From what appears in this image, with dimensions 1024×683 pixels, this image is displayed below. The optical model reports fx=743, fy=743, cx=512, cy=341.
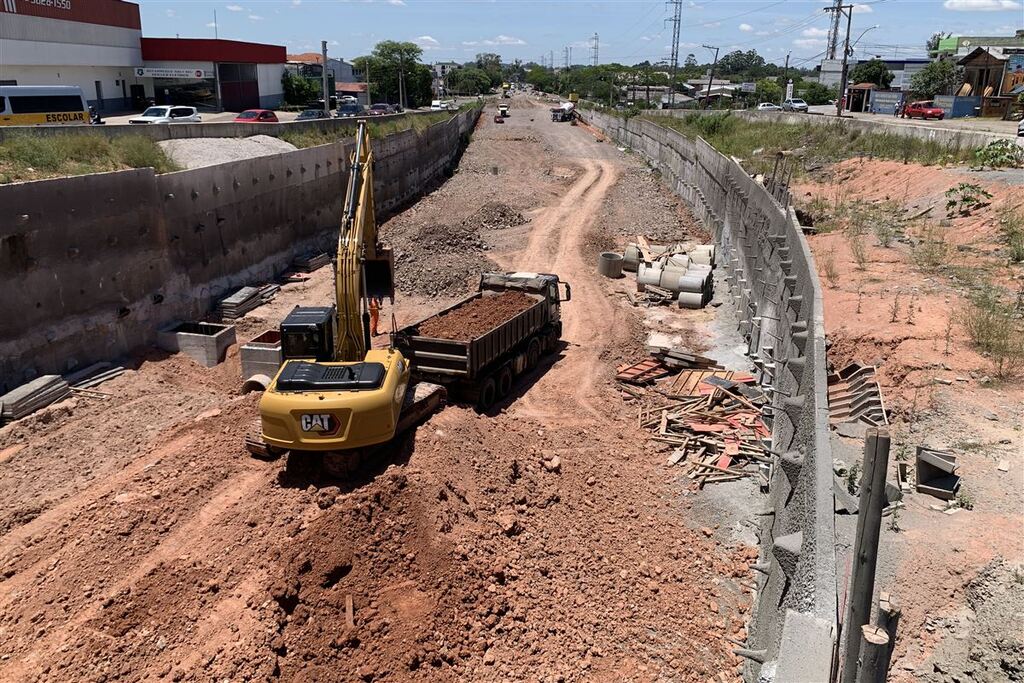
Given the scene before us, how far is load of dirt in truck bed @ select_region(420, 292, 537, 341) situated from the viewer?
14430 millimetres

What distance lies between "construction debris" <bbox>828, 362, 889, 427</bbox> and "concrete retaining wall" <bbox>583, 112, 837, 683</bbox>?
35.2 inches

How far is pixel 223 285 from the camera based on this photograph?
21.4m

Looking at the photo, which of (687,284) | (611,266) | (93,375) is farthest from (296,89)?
(93,375)

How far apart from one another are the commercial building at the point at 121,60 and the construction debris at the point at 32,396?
38.6 meters

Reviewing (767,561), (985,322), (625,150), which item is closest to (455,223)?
(985,322)

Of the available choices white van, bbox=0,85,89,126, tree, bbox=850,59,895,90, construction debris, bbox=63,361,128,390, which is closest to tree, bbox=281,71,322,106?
white van, bbox=0,85,89,126

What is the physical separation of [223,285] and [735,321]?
14.4m

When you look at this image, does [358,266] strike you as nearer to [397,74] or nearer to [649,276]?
[649,276]

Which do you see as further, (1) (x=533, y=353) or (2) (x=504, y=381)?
(1) (x=533, y=353)

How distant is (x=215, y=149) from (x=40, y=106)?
12.0 meters

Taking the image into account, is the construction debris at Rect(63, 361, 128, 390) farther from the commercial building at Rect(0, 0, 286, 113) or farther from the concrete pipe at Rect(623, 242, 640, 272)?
the commercial building at Rect(0, 0, 286, 113)

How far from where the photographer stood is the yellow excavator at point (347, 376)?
10203 mm

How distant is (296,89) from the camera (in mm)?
72750

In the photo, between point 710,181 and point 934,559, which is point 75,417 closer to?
point 934,559
